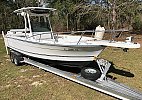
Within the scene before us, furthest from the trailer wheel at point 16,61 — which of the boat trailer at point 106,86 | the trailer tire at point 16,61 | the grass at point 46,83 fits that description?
the boat trailer at point 106,86

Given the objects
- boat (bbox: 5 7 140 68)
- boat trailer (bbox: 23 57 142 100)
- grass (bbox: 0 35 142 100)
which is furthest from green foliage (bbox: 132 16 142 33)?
boat trailer (bbox: 23 57 142 100)

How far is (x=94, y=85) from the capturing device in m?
5.92

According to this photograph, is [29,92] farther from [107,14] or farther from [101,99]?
[107,14]

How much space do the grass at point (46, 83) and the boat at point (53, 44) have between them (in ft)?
2.27

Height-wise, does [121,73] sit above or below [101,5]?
below

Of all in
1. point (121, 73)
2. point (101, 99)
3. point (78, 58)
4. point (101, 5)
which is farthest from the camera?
point (101, 5)

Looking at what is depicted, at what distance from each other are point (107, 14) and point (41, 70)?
14394 millimetres

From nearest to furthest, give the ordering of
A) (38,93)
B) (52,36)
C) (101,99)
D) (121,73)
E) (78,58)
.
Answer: (101,99)
(38,93)
(78,58)
(121,73)
(52,36)

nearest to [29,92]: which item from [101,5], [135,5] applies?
[101,5]

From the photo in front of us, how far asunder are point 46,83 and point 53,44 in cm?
136

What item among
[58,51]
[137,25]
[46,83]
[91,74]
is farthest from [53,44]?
[137,25]

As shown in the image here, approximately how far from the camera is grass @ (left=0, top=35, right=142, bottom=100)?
589 cm

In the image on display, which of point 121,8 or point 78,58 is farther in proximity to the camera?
point 121,8

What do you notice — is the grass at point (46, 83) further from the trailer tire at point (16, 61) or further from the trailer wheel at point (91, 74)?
the trailer wheel at point (91, 74)
